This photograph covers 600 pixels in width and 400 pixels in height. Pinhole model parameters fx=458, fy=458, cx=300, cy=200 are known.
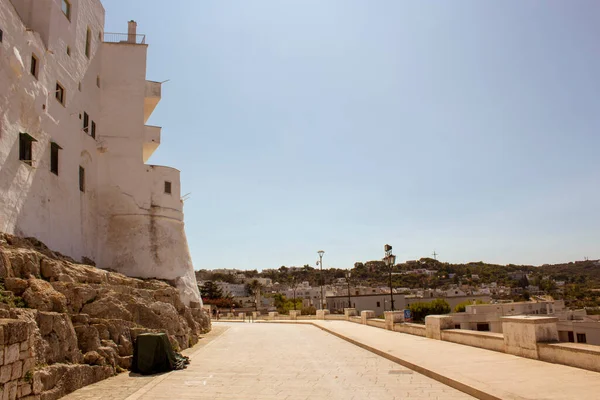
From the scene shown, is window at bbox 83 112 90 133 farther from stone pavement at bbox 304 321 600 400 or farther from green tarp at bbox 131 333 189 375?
stone pavement at bbox 304 321 600 400

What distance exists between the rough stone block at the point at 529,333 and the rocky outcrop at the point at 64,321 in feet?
33.9

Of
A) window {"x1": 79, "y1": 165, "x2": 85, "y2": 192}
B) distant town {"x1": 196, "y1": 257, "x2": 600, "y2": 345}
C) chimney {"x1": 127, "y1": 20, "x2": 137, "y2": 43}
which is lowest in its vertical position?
distant town {"x1": 196, "y1": 257, "x2": 600, "y2": 345}

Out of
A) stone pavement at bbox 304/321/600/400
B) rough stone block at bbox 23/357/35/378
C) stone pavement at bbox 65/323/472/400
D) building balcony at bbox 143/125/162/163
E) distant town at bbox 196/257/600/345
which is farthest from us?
distant town at bbox 196/257/600/345

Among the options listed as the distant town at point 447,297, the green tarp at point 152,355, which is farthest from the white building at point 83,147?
the distant town at point 447,297

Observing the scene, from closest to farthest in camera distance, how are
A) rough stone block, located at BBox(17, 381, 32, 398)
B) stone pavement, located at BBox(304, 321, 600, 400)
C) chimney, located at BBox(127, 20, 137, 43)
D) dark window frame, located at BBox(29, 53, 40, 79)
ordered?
1. stone pavement, located at BBox(304, 321, 600, 400)
2. rough stone block, located at BBox(17, 381, 32, 398)
3. dark window frame, located at BBox(29, 53, 40, 79)
4. chimney, located at BBox(127, 20, 137, 43)

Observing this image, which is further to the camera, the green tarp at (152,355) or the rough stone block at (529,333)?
the green tarp at (152,355)

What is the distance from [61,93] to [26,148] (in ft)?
13.9

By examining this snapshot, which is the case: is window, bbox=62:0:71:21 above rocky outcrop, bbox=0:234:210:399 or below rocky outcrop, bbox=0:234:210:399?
above

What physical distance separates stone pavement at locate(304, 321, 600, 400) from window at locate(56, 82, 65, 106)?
16.8 meters

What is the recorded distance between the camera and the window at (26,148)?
16547mm

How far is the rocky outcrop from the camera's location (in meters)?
8.70

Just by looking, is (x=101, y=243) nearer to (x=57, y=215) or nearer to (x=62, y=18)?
(x=57, y=215)

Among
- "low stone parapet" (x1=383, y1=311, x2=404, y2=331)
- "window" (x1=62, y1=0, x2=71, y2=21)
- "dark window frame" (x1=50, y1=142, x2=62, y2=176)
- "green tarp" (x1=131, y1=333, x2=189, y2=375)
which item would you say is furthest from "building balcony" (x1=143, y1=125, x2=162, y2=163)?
"low stone parapet" (x1=383, y1=311, x2=404, y2=331)

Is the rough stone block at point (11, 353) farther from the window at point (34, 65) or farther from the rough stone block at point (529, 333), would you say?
the window at point (34, 65)
